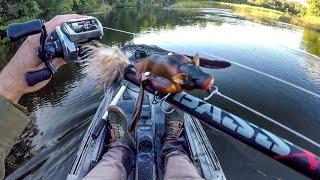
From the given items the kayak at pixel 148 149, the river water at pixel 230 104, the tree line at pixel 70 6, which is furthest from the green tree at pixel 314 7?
the kayak at pixel 148 149

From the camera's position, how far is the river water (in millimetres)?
7766

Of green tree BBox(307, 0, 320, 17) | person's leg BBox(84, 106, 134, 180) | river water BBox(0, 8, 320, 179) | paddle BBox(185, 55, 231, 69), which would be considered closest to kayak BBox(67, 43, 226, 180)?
person's leg BBox(84, 106, 134, 180)

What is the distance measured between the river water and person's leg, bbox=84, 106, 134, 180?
1.20 m

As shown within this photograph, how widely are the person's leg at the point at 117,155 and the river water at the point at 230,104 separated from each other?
1201 millimetres

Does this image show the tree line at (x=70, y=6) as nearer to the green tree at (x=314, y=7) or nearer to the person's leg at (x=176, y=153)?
the green tree at (x=314, y=7)

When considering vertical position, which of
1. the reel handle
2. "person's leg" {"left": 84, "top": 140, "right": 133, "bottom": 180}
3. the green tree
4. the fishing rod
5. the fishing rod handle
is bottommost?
the green tree

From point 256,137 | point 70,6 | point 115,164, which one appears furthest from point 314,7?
point 256,137

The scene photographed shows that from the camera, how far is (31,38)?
2.41m

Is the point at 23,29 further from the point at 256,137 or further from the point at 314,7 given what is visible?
the point at 314,7

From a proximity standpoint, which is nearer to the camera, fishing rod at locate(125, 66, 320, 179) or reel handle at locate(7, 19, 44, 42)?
fishing rod at locate(125, 66, 320, 179)

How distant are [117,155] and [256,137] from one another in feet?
10.1

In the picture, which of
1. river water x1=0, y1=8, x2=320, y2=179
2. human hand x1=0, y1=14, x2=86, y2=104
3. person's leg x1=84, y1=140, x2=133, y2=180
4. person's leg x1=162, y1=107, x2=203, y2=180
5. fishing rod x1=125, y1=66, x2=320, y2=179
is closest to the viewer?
fishing rod x1=125, y1=66, x2=320, y2=179

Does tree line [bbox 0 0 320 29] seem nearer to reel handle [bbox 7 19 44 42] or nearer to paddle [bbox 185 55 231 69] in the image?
reel handle [bbox 7 19 44 42]

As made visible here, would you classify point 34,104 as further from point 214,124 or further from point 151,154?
point 214,124
